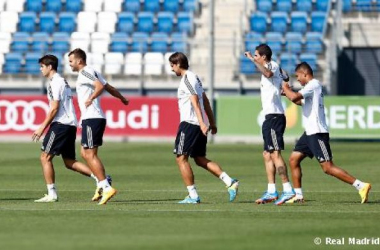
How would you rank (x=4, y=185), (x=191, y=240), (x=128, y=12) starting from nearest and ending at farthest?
(x=191, y=240), (x=4, y=185), (x=128, y=12)

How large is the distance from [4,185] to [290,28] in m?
23.0

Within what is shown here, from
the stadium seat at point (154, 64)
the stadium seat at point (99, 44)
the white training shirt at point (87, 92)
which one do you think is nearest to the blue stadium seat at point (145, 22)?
the stadium seat at point (99, 44)

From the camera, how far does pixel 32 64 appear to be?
133 ft

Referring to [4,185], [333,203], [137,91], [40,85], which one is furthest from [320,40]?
[333,203]

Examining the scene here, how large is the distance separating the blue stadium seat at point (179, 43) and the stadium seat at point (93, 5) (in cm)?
335

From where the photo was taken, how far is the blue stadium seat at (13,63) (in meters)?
40.4

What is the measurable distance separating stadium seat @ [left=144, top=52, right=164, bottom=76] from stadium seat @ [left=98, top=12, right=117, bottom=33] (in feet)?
9.24

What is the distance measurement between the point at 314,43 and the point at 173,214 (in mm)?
26406

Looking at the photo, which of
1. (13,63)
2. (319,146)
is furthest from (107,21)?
(319,146)

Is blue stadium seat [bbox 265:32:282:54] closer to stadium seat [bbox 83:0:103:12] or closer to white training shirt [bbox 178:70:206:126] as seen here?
stadium seat [bbox 83:0:103:12]

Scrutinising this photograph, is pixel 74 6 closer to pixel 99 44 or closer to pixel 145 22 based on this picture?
pixel 145 22

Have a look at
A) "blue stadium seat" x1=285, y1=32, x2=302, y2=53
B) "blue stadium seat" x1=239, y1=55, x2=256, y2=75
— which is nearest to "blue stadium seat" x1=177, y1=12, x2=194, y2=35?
"blue stadium seat" x1=239, y1=55, x2=256, y2=75

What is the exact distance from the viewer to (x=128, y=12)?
141 ft

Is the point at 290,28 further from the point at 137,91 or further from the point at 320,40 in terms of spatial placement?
the point at 137,91
